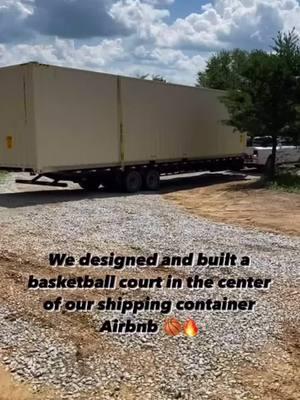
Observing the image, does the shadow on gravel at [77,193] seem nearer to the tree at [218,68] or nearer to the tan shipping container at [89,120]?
the tan shipping container at [89,120]

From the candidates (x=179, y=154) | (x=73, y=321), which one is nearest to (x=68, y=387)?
(x=73, y=321)

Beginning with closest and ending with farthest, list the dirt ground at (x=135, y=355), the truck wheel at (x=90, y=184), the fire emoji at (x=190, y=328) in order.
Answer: the dirt ground at (x=135, y=355) → the fire emoji at (x=190, y=328) → the truck wheel at (x=90, y=184)

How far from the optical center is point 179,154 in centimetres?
2069

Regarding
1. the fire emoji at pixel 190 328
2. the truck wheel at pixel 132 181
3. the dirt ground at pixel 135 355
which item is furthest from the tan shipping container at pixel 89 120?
the fire emoji at pixel 190 328

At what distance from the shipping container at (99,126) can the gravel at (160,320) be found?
4397 mm

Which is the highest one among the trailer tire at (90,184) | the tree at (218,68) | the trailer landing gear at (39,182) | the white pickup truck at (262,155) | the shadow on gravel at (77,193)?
the tree at (218,68)

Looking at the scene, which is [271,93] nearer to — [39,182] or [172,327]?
[39,182]

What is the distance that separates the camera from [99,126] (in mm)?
17062

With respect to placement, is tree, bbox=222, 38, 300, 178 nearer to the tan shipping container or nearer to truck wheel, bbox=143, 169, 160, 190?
the tan shipping container

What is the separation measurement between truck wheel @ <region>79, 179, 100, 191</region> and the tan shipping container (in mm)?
1012

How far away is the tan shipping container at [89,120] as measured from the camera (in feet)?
50.1

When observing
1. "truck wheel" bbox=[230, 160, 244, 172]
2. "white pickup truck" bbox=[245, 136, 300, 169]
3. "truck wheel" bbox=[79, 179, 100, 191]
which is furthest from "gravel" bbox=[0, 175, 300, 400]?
"white pickup truck" bbox=[245, 136, 300, 169]

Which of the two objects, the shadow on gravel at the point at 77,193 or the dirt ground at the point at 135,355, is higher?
the shadow on gravel at the point at 77,193

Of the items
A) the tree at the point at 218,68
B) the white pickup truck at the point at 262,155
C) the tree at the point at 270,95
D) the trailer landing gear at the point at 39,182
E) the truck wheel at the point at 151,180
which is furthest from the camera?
the tree at the point at 218,68
